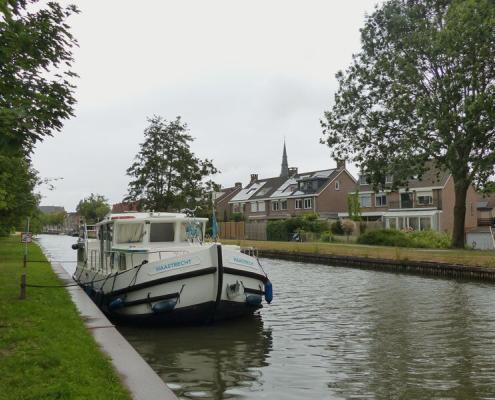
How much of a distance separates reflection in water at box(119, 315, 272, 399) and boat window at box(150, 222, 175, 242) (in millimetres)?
2774

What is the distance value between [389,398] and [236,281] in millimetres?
6662

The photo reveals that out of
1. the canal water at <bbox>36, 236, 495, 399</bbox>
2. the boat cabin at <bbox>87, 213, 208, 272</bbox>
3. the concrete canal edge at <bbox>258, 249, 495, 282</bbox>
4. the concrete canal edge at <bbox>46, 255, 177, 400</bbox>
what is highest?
the boat cabin at <bbox>87, 213, 208, 272</bbox>

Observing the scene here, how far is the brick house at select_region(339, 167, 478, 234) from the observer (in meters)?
58.7

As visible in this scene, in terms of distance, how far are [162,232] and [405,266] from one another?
18037 millimetres

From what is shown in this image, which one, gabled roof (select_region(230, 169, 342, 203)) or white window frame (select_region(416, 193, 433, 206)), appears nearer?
white window frame (select_region(416, 193, 433, 206))

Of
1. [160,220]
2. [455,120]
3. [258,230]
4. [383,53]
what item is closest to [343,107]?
[383,53]

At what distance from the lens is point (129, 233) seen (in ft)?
53.7

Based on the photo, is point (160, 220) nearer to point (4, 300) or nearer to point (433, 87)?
point (4, 300)

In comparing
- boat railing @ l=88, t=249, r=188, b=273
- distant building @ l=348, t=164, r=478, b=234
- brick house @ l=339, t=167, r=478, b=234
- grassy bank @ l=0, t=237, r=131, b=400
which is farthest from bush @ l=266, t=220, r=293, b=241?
grassy bank @ l=0, t=237, r=131, b=400

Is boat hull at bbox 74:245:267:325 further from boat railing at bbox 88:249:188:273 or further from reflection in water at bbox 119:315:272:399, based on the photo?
boat railing at bbox 88:249:188:273

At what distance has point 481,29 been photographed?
28.5 meters

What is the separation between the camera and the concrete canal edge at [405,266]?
25.5 metres

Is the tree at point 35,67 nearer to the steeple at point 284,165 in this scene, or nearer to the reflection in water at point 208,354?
the reflection in water at point 208,354

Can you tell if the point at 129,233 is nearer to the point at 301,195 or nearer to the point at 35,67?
the point at 35,67
